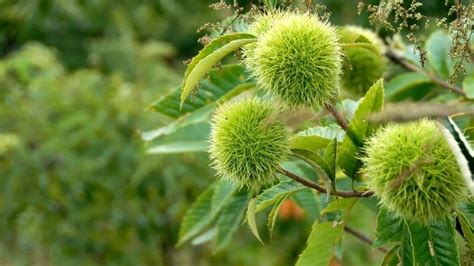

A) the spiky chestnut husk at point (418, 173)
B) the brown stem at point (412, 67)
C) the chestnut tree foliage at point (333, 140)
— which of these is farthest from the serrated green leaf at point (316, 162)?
the brown stem at point (412, 67)

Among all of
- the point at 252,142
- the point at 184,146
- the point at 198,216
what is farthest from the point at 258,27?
the point at 198,216

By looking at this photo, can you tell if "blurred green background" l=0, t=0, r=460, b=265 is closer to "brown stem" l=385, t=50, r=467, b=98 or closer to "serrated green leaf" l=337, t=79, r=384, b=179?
"brown stem" l=385, t=50, r=467, b=98

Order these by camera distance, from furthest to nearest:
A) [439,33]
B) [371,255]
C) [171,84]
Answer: [171,84], [371,255], [439,33]

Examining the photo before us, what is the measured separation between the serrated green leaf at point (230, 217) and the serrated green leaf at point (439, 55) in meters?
0.44

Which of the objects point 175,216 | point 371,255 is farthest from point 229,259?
point 371,255

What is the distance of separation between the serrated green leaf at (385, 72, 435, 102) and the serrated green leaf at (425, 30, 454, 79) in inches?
1.2

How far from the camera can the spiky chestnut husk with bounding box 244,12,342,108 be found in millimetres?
1022

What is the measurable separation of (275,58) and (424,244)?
297mm

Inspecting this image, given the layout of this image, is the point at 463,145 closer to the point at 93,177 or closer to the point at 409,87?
the point at 409,87

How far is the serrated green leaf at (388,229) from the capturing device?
3.64 feet

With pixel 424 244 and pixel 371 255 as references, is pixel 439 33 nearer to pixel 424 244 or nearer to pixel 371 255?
pixel 424 244

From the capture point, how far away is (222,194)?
1.48m

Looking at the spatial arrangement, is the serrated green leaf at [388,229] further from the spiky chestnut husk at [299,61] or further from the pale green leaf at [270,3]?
the pale green leaf at [270,3]

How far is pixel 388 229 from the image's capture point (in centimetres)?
112
